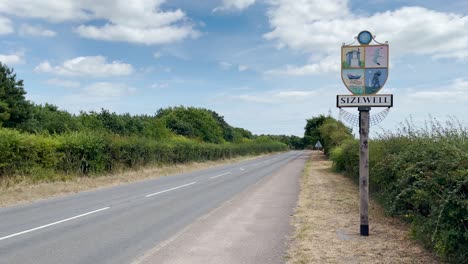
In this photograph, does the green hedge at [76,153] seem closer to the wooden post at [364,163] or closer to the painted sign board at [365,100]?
the painted sign board at [365,100]

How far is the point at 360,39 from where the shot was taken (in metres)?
8.84

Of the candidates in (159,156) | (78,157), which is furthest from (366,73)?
(159,156)

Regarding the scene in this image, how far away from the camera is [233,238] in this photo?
8805 millimetres

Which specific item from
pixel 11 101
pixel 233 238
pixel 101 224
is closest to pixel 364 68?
pixel 233 238

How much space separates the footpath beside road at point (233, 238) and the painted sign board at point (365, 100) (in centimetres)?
299

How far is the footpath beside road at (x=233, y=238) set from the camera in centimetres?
726

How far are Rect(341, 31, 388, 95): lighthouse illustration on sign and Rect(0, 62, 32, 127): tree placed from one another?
3646 cm

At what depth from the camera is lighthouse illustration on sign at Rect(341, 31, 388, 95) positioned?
878cm

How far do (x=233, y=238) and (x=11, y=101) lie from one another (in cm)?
3796


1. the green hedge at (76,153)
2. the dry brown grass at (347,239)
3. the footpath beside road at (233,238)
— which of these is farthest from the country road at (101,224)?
the green hedge at (76,153)

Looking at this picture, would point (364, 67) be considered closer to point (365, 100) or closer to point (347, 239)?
point (365, 100)

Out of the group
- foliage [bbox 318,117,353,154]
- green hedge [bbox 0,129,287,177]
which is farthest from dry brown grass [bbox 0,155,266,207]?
foliage [bbox 318,117,353,154]

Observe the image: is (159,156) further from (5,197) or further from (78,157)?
(5,197)

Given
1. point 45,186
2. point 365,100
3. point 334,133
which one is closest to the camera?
point 365,100
